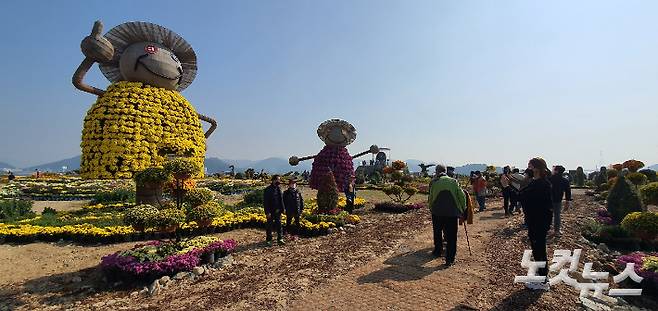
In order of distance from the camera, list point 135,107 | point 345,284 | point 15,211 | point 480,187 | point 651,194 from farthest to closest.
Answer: point 135,107 < point 480,187 < point 15,211 < point 651,194 < point 345,284

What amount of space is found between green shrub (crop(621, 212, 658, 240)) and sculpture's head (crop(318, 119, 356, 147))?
47.9ft

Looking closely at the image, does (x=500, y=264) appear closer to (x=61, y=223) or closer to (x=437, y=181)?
(x=437, y=181)

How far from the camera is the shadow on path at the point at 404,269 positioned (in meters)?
7.28

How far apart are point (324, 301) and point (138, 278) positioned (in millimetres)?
4294

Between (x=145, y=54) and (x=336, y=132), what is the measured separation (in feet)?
39.3

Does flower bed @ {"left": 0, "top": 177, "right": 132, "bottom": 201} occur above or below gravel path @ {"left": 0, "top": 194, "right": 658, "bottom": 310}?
above

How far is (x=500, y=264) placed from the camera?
8297 millimetres

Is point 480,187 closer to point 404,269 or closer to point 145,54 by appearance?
point 404,269

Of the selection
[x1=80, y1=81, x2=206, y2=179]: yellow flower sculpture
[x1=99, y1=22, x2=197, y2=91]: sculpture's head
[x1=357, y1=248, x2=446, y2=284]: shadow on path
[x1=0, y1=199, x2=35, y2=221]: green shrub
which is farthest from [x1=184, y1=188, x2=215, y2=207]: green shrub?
[x1=99, y1=22, x2=197, y2=91]: sculpture's head

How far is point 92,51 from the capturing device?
1894 centimetres

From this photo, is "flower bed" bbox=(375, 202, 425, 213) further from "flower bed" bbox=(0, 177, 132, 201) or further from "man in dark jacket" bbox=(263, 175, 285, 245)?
"flower bed" bbox=(0, 177, 132, 201)

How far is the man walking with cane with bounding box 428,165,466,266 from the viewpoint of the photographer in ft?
26.3

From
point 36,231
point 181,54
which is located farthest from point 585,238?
point 181,54

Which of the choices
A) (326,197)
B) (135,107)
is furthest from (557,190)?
(135,107)
